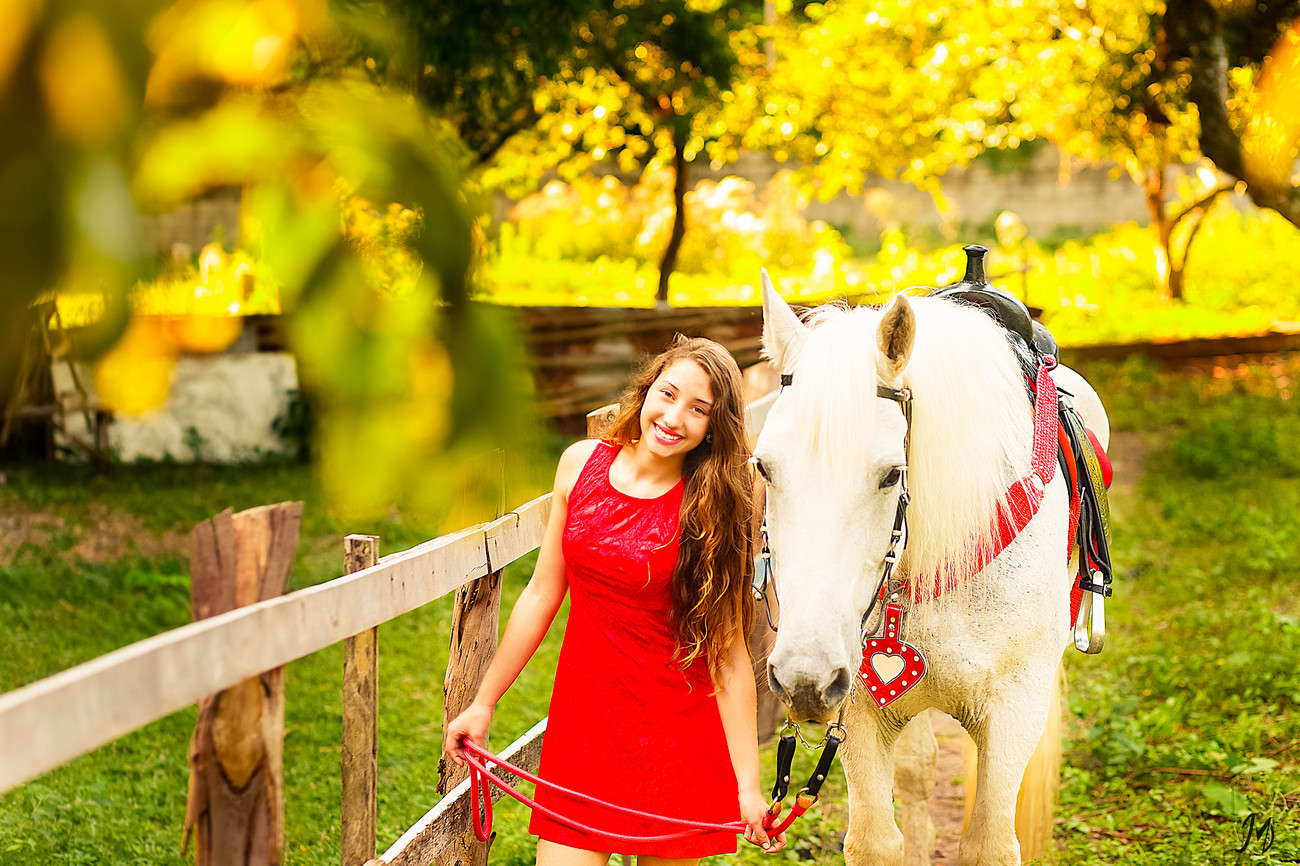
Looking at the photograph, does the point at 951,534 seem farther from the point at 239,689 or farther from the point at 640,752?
the point at 239,689

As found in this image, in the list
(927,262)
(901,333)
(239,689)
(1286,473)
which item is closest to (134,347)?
(239,689)

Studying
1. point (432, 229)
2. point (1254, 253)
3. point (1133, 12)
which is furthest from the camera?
point (1254, 253)

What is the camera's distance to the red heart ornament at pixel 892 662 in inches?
84.5

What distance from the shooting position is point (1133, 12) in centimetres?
1009

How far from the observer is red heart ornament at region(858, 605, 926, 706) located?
2.15 metres

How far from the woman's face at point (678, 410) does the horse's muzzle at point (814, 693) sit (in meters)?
0.50

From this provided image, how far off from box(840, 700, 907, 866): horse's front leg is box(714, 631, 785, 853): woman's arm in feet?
1.22

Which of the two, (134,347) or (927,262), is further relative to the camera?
(927,262)

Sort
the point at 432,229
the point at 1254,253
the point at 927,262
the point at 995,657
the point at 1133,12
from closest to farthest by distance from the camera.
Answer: the point at 432,229, the point at 995,657, the point at 1133,12, the point at 927,262, the point at 1254,253

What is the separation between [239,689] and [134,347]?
955 mm

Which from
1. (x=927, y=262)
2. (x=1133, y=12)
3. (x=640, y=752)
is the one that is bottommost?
(x=640, y=752)

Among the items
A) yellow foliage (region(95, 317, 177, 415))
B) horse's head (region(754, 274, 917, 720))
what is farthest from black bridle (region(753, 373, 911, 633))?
yellow foliage (region(95, 317, 177, 415))

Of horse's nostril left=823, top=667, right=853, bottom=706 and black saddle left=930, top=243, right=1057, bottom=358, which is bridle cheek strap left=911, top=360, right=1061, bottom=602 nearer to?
black saddle left=930, top=243, right=1057, bottom=358

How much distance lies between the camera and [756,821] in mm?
1971
